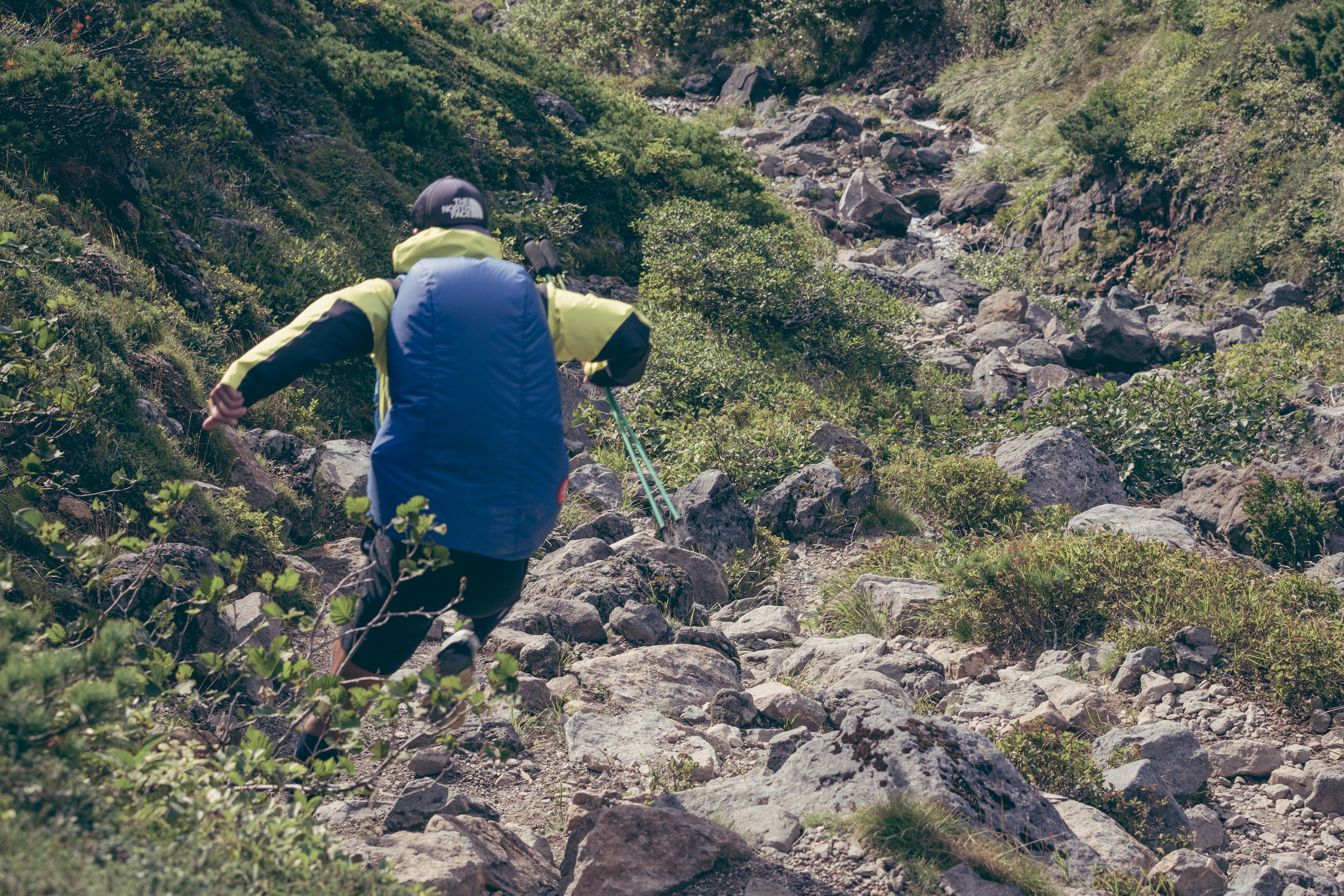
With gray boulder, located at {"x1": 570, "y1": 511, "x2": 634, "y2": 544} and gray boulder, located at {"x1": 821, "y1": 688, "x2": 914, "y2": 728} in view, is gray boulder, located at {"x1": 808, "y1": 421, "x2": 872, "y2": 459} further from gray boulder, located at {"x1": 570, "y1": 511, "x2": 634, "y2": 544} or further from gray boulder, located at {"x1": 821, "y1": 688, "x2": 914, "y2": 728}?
gray boulder, located at {"x1": 821, "y1": 688, "x2": 914, "y2": 728}

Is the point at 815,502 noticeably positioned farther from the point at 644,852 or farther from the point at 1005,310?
the point at 1005,310

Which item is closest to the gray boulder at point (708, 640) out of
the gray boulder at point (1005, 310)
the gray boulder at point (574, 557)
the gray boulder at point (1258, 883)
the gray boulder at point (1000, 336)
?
the gray boulder at point (574, 557)

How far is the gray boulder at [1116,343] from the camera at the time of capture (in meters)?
10.6

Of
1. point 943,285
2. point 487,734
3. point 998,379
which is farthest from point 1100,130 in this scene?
point 487,734

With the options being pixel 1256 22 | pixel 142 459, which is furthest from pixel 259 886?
pixel 1256 22

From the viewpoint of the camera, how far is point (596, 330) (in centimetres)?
291

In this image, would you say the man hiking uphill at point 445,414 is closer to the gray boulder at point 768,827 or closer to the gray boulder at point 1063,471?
the gray boulder at point 768,827

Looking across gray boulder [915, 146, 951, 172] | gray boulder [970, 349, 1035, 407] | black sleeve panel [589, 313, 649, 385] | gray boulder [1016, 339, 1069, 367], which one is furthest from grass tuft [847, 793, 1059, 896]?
gray boulder [915, 146, 951, 172]

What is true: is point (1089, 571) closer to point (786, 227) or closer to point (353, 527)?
point (353, 527)

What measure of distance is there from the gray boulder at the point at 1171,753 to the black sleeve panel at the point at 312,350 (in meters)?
3.19

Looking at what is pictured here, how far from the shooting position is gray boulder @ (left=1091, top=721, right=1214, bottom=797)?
11.7 feet

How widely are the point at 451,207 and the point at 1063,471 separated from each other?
549 centimetres

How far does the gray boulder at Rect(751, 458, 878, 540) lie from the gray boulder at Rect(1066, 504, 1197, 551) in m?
1.52

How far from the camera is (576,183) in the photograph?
41.1 ft
